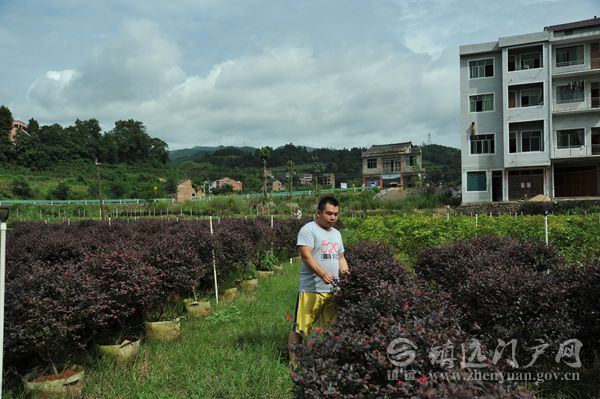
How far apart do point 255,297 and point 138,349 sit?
3.03 metres

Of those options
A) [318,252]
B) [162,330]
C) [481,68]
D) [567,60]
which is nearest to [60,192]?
[481,68]

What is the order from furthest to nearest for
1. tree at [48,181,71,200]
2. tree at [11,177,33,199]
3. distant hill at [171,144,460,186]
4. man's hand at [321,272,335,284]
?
1. distant hill at [171,144,460,186]
2. tree at [48,181,71,200]
3. tree at [11,177,33,199]
4. man's hand at [321,272,335,284]

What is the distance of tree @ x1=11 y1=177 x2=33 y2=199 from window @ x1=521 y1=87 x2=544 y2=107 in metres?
49.5

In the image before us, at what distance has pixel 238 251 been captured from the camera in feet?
25.9

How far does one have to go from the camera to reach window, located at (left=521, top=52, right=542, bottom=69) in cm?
2664

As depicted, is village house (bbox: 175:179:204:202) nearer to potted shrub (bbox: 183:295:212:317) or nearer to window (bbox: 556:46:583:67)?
window (bbox: 556:46:583:67)

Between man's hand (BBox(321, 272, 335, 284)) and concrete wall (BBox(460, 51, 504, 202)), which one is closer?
man's hand (BBox(321, 272, 335, 284))

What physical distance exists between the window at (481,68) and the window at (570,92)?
4.22 metres

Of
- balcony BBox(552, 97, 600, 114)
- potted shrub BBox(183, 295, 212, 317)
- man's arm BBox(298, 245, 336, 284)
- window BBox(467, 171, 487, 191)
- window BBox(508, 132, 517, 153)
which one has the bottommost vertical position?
potted shrub BBox(183, 295, 212, 317)

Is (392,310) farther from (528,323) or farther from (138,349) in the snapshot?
(138,349)

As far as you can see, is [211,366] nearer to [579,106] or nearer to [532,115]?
[532,115]

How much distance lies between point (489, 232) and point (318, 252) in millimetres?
6966

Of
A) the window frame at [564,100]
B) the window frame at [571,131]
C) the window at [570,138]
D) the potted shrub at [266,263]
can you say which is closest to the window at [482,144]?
the window frame at [571,131]

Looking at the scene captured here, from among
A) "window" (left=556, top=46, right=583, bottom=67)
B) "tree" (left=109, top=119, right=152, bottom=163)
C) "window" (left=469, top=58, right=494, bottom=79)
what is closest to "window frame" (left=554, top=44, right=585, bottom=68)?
"window" (left=556, top=46, right=583, bottom=67)
